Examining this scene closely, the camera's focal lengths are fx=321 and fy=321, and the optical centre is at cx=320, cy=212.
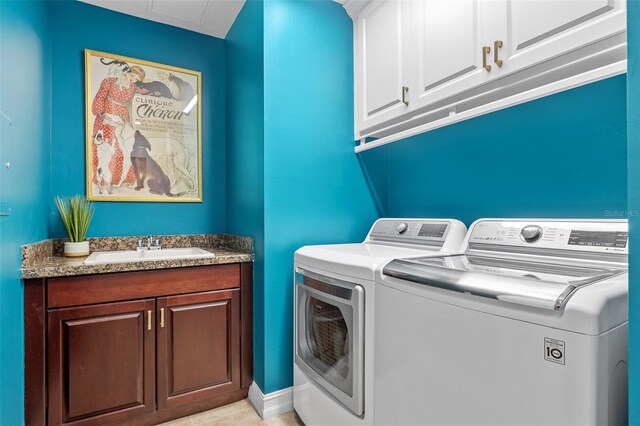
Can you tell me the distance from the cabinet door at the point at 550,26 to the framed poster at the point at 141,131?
6.66 feet

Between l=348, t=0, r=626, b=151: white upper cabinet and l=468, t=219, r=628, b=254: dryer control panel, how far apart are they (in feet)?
1.59

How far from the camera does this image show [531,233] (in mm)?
1257

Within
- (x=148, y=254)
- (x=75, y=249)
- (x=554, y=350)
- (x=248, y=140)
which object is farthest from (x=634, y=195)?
(x=75, y=249)

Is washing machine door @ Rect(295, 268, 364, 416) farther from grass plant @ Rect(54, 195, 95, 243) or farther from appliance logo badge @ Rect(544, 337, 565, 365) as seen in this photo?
grass plant @ Rect(54, 195, 95, 243)

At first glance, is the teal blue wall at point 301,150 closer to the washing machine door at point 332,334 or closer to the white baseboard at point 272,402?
the white baseboard at point 272,402

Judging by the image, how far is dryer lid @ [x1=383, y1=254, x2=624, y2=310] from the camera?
737 millimetres

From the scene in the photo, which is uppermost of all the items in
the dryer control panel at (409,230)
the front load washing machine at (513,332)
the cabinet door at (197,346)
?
the dryer control panel at (409,230)

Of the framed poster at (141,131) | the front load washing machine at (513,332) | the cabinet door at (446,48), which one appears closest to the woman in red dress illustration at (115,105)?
the framed poster at (141,131)

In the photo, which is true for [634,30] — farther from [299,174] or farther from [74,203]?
[74,203]

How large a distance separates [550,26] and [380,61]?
0.92 metres

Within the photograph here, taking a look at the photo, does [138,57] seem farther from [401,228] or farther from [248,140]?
[401,228]

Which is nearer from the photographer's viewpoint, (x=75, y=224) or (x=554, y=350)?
(x=554, y=350)

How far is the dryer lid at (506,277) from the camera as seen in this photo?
0.74 m

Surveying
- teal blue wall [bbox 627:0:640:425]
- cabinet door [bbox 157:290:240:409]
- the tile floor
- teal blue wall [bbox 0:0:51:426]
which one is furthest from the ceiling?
the tile floor
